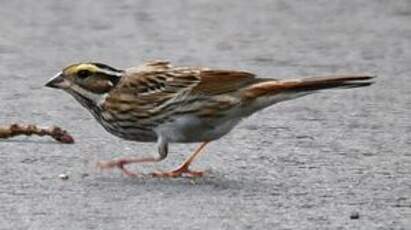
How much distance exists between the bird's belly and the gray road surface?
0.23 m

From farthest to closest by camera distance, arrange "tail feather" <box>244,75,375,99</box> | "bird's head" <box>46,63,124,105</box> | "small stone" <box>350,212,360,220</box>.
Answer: "bird's head" <box>46,63,124,105</box>
"tail feather" <box>244,75,375,99</box>
"small stone" <box>350,212,360,220</box>

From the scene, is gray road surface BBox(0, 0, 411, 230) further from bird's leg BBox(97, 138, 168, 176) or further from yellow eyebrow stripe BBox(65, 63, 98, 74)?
yellow eyebrow stripe BBox(65, 63, 98, 74)

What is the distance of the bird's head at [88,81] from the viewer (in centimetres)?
802

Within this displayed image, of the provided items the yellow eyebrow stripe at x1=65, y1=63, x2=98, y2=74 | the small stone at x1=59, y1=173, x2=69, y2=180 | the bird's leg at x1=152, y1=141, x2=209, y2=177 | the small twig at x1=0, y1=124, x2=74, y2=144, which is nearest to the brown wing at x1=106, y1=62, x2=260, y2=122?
the yellow eyebrow stripe at x1=65, y1=63, x2=98, y2=74

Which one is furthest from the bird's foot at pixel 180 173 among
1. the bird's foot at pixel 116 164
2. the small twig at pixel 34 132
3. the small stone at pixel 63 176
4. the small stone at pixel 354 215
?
the small stone at pixel 354 215

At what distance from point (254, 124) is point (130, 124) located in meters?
1.78

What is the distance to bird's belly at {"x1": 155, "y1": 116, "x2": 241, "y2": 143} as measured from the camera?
7895mm

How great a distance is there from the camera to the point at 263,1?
1482 cm

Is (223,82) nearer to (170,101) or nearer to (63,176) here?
(170,101)

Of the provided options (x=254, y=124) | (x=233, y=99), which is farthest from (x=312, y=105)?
(x=233, y=99)

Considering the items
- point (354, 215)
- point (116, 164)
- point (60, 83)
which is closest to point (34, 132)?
point (60, 83)

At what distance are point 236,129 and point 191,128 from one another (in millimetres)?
1544

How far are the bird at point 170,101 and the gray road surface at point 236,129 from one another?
0.23 metres

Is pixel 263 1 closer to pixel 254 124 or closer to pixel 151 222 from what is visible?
pixel 254 124
